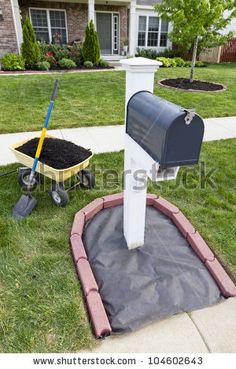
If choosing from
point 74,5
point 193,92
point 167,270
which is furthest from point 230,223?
point 74,5

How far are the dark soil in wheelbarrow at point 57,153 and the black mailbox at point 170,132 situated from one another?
4.96ft

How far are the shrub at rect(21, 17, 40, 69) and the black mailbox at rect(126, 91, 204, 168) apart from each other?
11.8 metres

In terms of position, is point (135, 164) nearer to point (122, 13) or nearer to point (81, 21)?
point (81, 21)

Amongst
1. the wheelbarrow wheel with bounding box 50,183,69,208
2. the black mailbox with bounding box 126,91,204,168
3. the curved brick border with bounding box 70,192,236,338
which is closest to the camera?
the black mailbox with bounding box 126,91,204,168

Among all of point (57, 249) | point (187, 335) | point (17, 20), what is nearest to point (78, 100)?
point (57, 249)

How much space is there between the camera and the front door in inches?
623

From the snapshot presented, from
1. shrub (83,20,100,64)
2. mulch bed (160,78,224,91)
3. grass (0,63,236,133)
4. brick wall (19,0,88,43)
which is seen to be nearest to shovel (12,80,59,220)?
grass (0,63,236,133)

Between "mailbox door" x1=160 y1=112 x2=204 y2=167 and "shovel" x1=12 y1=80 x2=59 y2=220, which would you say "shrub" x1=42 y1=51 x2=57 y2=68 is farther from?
"mailbox door" x1=160 y1=112 x2=204 y2=167

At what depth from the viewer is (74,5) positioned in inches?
581

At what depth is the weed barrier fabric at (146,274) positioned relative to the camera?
7.05 feet

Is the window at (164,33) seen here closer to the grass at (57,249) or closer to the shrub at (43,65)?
the shrub at (43,65)

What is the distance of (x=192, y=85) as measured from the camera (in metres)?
9.16

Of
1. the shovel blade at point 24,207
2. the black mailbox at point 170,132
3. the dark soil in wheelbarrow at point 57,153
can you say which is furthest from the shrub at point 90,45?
the black mailbox at point 170,132

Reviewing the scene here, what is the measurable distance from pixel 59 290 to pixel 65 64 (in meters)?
12.0
